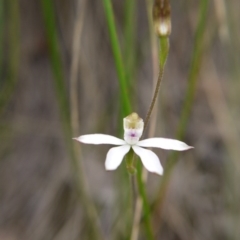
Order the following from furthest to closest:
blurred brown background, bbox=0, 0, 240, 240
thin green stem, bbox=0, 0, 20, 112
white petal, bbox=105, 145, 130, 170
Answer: blurred brown background, bbox=0, 0, 240, 240
thin green stem, bbox=0, 0, 20, 112
white petal, bbox=105, 145, 130, 170

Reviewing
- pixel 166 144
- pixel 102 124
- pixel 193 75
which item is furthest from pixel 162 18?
pixel 102 124

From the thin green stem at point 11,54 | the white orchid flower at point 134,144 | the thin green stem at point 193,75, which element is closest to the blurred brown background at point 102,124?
the thin green stem at point 11,54

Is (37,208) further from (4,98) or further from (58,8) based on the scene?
(58,8)

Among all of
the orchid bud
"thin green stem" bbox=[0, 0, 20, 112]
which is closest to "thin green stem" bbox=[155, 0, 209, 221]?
the orchid bud

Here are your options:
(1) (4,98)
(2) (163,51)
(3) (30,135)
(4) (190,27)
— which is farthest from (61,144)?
(2) (163,51)

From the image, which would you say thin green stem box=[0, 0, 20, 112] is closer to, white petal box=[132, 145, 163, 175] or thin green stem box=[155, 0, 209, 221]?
thin green stem box=[155, 0, 209, 221]

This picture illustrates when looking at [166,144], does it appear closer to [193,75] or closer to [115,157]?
[115,157]

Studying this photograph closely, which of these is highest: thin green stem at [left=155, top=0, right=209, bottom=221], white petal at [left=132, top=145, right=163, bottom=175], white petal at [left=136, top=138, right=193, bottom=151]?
thin green stem at [left=155, top=0, right=209, bottom=221]
